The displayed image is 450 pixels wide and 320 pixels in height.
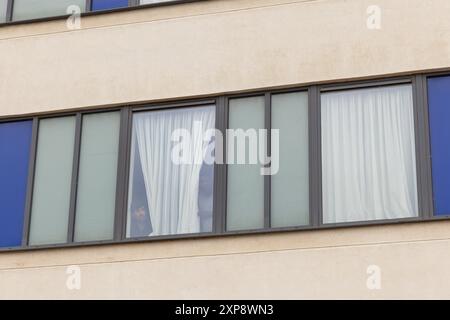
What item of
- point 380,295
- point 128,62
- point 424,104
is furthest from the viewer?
point 128,62

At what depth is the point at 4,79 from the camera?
15430 millimetres

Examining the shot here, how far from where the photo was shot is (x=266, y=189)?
13945 millimetres

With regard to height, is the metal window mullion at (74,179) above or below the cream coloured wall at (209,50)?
below

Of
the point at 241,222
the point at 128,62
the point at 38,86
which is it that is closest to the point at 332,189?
the point at 241,222

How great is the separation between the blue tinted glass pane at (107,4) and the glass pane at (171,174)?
1.82m

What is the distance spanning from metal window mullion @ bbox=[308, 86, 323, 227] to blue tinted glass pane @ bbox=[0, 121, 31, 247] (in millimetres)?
4163

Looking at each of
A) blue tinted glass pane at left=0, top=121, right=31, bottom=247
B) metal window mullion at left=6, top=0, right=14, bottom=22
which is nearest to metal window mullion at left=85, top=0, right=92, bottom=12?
metal window mullion at left=6, top=0, right=14, bottom=22

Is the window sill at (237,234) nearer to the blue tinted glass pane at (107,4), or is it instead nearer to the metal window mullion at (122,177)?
the metal window mullion at (122,177)

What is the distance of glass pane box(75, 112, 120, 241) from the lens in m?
14.5

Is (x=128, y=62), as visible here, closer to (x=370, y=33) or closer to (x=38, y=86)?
(x=38, y=86)

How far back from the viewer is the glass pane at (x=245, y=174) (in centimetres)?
1391

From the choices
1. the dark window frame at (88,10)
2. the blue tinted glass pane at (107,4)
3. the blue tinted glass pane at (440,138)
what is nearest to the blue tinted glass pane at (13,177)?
the dark window frame at (88,10)

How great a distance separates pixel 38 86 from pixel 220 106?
2.79 metres

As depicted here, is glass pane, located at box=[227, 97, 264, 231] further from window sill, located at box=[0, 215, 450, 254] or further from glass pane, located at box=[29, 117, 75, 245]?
glass pane, located at box=[29, 117, 75, 245]
